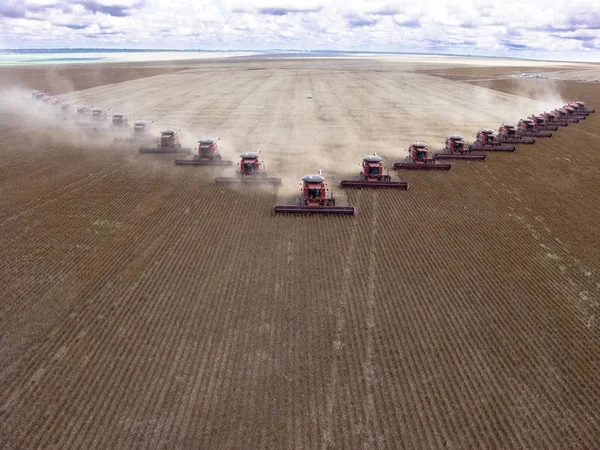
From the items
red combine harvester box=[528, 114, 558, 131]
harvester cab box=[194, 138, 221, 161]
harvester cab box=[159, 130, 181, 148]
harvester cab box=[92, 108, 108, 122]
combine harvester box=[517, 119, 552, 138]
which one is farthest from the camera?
red combine harvester box=[528, 114, 558, 131]

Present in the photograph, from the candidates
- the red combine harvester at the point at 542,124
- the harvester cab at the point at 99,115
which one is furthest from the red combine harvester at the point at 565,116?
the harvester cab at the point at 99,115

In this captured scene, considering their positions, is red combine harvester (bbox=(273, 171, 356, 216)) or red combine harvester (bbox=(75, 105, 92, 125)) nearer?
red combine harvester (bbox=(273, 171, 356, 216))

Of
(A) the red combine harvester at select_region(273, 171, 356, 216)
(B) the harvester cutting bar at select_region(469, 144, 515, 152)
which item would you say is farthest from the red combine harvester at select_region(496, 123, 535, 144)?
(A) the red combine harvester at select_region(273, 171, 356, 216)

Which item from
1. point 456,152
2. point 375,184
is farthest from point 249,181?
point 456,152

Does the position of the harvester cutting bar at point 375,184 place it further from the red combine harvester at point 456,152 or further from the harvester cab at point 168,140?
the harvester cab at point 168,140

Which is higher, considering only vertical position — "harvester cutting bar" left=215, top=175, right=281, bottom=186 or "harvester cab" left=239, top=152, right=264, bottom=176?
"harvester cab" left=239, top=152, right=264, bottom=176

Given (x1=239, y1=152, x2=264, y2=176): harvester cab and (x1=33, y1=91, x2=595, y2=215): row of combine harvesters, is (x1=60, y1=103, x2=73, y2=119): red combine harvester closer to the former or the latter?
(x1=33, y1=91, x2=595, y2=215): row of combine harvesters

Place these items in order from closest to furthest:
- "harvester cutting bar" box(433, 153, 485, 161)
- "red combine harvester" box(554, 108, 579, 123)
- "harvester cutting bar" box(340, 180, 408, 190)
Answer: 1. "harvester cutting bar" box(340, 180, 408, 190)
2. "harvester cutting bar" box(433, 153, 485, 161)
3. "red combine harvester" box(554, 108, 579, 123)

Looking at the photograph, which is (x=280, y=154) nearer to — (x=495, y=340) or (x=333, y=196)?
(x=333, y=196)
